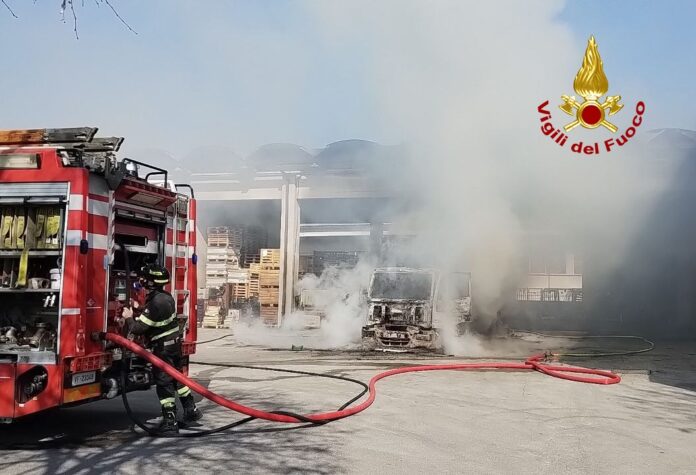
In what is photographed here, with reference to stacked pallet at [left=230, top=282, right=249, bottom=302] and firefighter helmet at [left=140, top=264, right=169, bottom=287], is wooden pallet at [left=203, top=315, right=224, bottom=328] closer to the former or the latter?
stacked pallet at [left=230, top=282, right=249, bottom=302]

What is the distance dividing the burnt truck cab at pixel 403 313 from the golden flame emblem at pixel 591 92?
5196 mm

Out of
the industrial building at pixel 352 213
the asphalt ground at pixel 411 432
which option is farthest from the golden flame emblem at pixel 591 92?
the asphalt ground at pixel 411 432

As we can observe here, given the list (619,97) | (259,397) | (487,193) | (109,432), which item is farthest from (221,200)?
(109,432)

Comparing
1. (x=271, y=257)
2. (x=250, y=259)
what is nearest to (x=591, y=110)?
(x=271, y=257)

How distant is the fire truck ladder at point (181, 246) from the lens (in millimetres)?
6816

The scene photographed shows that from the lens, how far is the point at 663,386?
9.39 m

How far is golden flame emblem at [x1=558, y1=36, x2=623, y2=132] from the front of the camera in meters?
13.1

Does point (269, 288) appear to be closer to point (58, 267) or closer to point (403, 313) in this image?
point (403, 313)

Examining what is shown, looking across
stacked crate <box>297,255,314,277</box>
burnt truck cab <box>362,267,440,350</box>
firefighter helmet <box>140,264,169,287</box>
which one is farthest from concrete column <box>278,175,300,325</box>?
firefighter helmet <box>140,264,169,287</box>

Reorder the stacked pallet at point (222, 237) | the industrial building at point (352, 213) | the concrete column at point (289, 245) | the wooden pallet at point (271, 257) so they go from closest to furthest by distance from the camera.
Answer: the industrial building at point (352, 213) → the concrete column at point (289, 245) → the wooden pallet at point (271, 257) → the stacked pallet at point (222, 237)

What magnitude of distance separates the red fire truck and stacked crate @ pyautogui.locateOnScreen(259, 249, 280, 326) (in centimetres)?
1574

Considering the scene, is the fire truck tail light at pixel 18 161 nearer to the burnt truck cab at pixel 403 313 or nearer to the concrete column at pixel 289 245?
the burnt truck cab at pixel 403 313

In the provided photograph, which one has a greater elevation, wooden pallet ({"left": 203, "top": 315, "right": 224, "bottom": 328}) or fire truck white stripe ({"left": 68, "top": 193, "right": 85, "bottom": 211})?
fire truck white stripe ({"left": 68, "top": 193, "right": 85, "bottom": 211})

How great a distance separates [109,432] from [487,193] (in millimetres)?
13426
